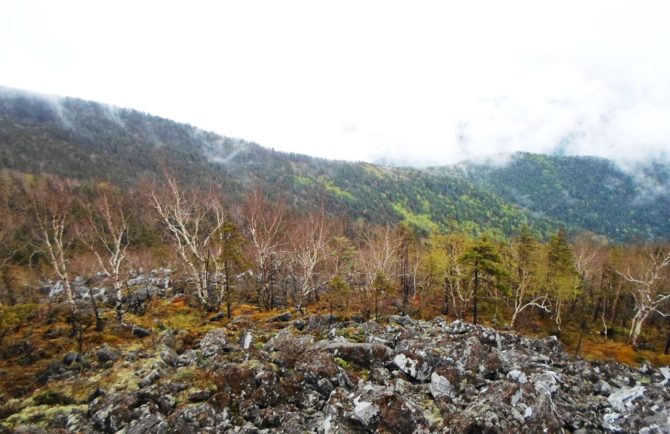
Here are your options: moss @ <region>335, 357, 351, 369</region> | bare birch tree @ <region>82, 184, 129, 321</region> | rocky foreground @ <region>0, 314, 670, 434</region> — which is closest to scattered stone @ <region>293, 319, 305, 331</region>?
rocky foreground @ <region>0, 314, 670, 434</region>

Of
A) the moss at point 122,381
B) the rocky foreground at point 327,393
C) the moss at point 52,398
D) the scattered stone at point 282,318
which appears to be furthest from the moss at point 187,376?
the scattered stone at point 282,318

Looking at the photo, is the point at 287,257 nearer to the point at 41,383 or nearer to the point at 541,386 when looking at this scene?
the point at 41,383

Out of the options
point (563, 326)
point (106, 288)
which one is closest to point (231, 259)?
point (106, 288)

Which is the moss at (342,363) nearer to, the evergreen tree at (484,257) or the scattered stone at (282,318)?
the scattered stone at (282,318)

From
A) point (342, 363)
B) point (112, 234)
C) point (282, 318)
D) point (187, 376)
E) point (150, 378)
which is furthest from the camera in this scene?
point (282, 318)

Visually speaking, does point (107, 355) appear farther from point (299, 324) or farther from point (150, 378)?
point (299, 324)

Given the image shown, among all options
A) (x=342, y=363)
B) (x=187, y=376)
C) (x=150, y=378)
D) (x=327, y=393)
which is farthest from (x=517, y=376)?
(x=150, y=378)

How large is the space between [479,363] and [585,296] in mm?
60518

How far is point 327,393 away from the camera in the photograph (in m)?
14.4

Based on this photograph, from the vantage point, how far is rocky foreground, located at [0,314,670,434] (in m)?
11.4

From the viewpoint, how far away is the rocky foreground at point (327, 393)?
11.4 meters

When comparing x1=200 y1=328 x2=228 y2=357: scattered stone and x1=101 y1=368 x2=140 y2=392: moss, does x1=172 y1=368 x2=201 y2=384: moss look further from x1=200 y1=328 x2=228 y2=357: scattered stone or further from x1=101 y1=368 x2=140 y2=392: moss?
x1=200 y1=328 x2=228 y2=357: scattered stone

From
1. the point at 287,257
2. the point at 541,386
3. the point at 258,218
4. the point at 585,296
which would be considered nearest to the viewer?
the point at 541,386

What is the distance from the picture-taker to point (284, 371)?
1543 centimetres
